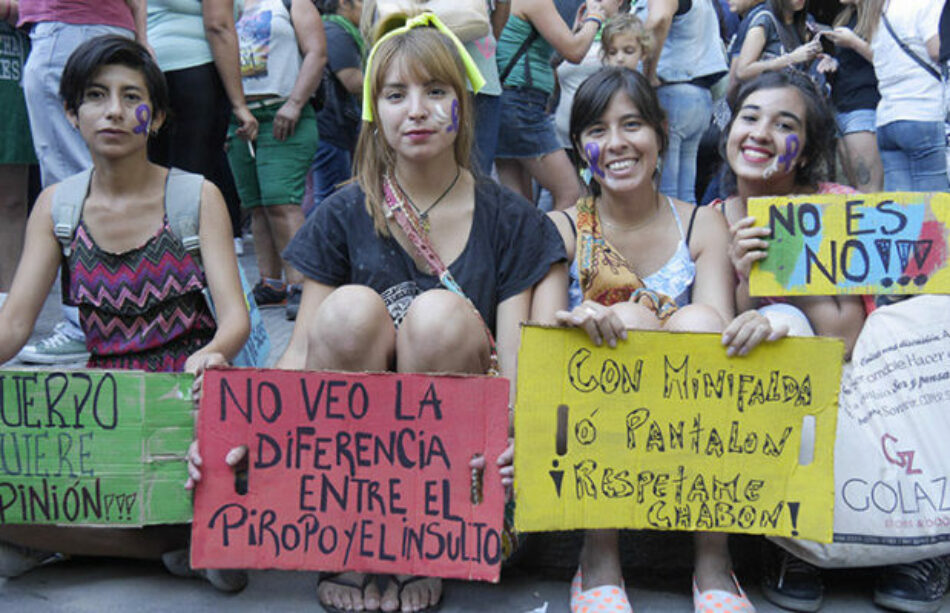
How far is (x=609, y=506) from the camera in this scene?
7.11 feet

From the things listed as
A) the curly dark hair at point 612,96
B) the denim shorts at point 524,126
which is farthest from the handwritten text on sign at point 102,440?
the denim shorts at point 524,126

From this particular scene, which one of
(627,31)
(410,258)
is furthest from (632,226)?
(627,31)

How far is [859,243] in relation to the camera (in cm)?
239

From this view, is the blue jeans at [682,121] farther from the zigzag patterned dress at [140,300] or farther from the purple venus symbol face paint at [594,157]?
the zigzag patterned dress at [140,300]

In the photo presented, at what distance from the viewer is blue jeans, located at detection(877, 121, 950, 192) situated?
165 inches

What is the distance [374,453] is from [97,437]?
2.26ft

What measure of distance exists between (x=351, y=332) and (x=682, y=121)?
10.4 feet

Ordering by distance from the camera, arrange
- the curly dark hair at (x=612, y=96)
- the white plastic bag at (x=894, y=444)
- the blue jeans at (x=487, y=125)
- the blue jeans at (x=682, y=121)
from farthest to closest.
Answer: the blue jeans at (x=682, y=121)
the blue jeans at (x=487, y=125)
the curly dark hair at (x=612, y=96)
the white plastic bag at (x=894, y=444)

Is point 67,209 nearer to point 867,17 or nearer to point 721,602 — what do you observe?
point 721,602

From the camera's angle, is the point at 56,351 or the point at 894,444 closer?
the point at 894,444

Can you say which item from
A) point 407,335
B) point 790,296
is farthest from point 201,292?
point 790,296

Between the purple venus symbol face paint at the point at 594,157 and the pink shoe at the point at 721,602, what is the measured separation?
4.02 feet

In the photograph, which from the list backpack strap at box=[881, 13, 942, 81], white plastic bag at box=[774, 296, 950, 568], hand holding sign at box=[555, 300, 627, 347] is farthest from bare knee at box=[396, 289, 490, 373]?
backpack strap at box=[881, 13, 942, 81]

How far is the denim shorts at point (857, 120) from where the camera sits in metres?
4.61
